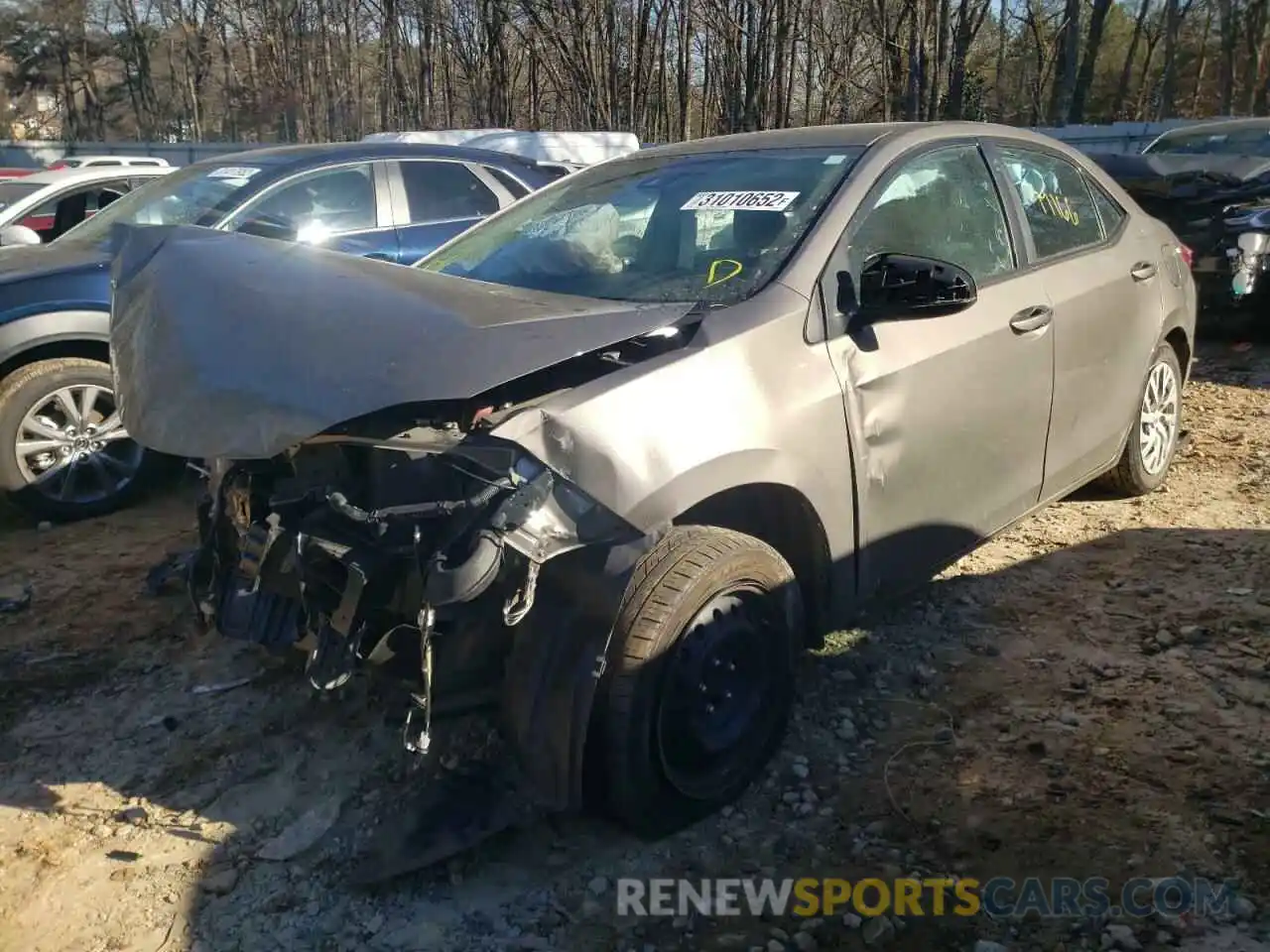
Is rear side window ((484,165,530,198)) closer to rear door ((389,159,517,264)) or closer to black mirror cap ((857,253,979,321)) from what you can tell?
rear door ((389,159,517,264))

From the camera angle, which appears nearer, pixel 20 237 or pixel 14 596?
pixel 14 596

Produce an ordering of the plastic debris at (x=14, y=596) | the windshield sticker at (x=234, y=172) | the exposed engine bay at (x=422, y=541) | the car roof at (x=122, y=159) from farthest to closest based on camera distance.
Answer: the car roof at (x=122, y=159), the windshield sticker at (x=234, y=172), the plastic debris at (x=14, y=596), the exposed engine bay at (x=422, y=541)

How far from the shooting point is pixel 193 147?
28.8 meters

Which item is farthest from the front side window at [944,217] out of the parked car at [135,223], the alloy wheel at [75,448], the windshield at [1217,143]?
the windshield at [1217,143]

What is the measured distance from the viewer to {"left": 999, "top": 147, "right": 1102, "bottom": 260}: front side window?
3.98 metres

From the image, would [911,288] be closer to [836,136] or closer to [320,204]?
[836,136]

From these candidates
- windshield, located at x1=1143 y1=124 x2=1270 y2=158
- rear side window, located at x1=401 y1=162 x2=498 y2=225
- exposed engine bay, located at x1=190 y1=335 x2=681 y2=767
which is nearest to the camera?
exposed engine bay, located at x1=190 y1=335 x2=681 y2=767

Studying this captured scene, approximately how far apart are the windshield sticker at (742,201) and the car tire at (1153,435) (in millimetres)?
2211

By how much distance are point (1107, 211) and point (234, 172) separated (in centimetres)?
465

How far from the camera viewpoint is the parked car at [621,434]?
245cm

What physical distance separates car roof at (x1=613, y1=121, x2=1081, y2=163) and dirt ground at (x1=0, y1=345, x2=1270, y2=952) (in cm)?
170

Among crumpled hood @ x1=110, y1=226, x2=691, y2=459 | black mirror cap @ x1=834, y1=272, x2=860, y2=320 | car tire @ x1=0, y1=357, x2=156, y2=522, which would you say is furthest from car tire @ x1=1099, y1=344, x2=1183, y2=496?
car tire @ x1=0, y1=357, x2=156, y2=522

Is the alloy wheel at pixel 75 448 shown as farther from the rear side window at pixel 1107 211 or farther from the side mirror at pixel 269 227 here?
the rear side window at pixel 1107 211

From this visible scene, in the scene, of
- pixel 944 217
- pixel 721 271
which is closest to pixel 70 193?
pixel 721 271
